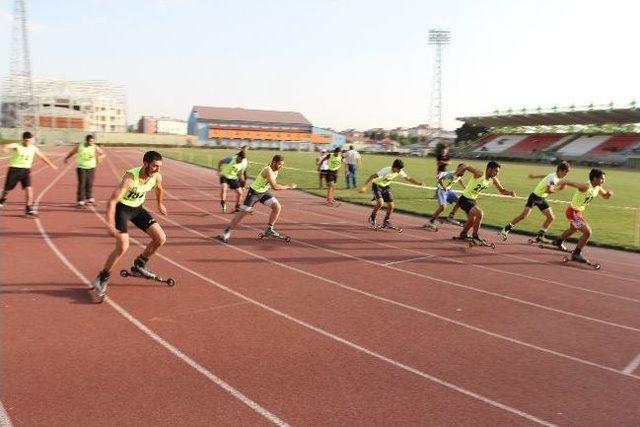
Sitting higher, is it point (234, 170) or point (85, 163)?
point (85, 163)

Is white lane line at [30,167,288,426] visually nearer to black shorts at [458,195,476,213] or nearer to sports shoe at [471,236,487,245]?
sports shoe at [471,236,487,245]

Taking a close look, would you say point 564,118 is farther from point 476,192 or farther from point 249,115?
point 249,115

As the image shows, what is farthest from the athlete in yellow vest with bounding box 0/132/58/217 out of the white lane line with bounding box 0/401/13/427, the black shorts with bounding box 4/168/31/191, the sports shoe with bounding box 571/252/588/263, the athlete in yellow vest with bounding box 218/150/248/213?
the sports shoe with bounding box 571/252/588/263

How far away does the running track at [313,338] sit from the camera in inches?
152

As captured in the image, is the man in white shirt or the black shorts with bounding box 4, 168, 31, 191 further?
the man in white shirt

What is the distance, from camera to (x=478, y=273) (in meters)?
8.41

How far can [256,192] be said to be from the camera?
1002cm

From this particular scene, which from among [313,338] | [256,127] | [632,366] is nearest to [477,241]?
[632,366]

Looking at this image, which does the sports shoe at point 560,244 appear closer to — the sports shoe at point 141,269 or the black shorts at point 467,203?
the black shorts at point 467,203

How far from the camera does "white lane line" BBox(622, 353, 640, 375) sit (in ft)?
15.8

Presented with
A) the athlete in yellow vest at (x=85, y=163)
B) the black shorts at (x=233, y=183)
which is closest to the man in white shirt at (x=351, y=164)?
the black shorts at (x=233, y=183)

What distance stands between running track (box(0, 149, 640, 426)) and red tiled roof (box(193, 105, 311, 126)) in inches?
4327

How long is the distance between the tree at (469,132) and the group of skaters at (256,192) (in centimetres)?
8060

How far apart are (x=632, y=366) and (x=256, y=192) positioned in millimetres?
7059
